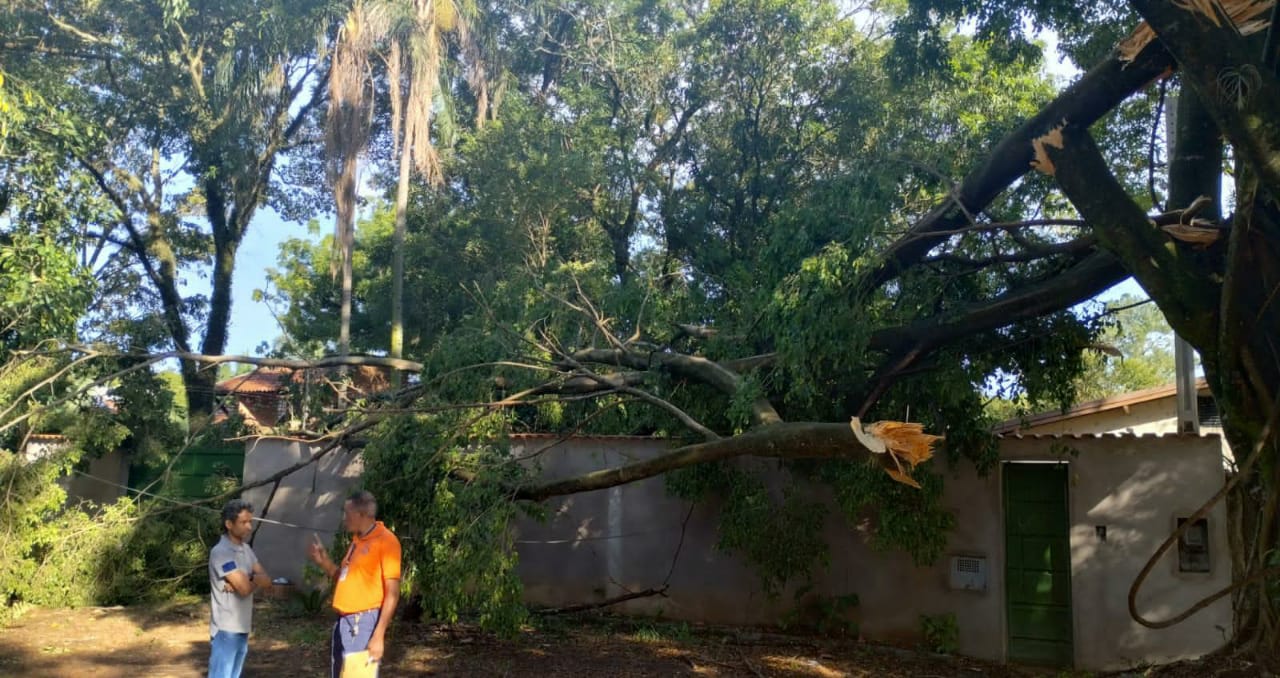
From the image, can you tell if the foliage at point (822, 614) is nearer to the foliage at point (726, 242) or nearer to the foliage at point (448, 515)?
the foliage at point (726, 242)

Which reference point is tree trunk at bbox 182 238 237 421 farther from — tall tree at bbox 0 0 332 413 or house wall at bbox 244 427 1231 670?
house wall at bbox 244 427 1231 670

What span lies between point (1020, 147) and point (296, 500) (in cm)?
848

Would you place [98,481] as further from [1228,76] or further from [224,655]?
[1228,76]

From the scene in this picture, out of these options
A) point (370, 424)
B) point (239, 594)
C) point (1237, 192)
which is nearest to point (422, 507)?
point (370, 424)

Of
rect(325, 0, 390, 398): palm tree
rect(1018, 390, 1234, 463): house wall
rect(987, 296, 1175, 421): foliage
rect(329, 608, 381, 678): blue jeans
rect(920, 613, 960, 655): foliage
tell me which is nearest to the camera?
rect(329, 608, 381, 678): blue jeans

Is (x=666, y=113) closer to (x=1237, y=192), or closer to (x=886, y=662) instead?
(x=886, y=662)

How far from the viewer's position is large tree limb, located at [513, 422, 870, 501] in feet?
20.0

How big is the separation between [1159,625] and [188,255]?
19.0 meters

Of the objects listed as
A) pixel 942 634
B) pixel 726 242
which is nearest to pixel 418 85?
pixel 726 242

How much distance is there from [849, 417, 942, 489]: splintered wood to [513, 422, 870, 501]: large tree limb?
0.80 ft

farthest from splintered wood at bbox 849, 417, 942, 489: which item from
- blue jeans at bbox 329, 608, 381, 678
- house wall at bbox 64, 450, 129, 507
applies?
house wall at bbox 64, 450, 129, 507

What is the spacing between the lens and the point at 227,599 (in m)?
5.22

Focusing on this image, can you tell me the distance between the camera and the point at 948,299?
7.97 metres

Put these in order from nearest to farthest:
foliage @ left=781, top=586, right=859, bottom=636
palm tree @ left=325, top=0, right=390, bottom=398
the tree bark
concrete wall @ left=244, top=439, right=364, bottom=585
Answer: foliage @ left=781, top=586, right=859, bottom=636, concrete wall @ left=244, top=439, right=364, bottom=585, palm tree @ left=325, top=0, right=390, bottom=398, the tree bark
